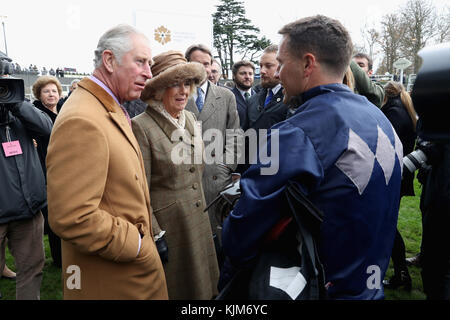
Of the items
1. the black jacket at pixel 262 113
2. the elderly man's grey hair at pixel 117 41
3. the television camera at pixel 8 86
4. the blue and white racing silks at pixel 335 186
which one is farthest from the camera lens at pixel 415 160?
the television camera at pixel 8 86

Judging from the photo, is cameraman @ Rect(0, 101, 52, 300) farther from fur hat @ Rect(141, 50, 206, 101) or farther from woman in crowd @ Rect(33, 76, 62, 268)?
woman in crowd @ Rect(33, 76, 62, 268)

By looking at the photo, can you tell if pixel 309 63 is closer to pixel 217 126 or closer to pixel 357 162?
pixel 357 162

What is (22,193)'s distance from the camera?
Result: 2.74 m

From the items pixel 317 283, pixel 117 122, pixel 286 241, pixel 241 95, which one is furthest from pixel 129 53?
pixel 241 95

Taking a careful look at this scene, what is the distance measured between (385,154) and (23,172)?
2.84 m

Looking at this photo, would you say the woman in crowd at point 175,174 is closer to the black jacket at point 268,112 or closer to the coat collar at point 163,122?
the coat collar at point 163,122

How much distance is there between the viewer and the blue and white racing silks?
1.25m

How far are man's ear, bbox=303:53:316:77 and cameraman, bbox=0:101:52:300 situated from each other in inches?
95.7

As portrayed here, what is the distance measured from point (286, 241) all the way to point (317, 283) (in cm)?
22

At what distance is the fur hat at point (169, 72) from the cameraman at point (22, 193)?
44.4 inches

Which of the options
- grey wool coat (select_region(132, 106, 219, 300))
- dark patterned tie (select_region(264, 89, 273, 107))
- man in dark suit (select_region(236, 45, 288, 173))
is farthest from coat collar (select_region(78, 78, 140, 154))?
dark patterned tie (select_region(264, 89, 273, 107))

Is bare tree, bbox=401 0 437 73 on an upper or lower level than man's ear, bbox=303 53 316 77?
upper

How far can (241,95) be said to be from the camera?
4750 millimetres

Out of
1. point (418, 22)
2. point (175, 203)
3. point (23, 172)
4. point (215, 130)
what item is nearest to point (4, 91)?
point (23, 172)
